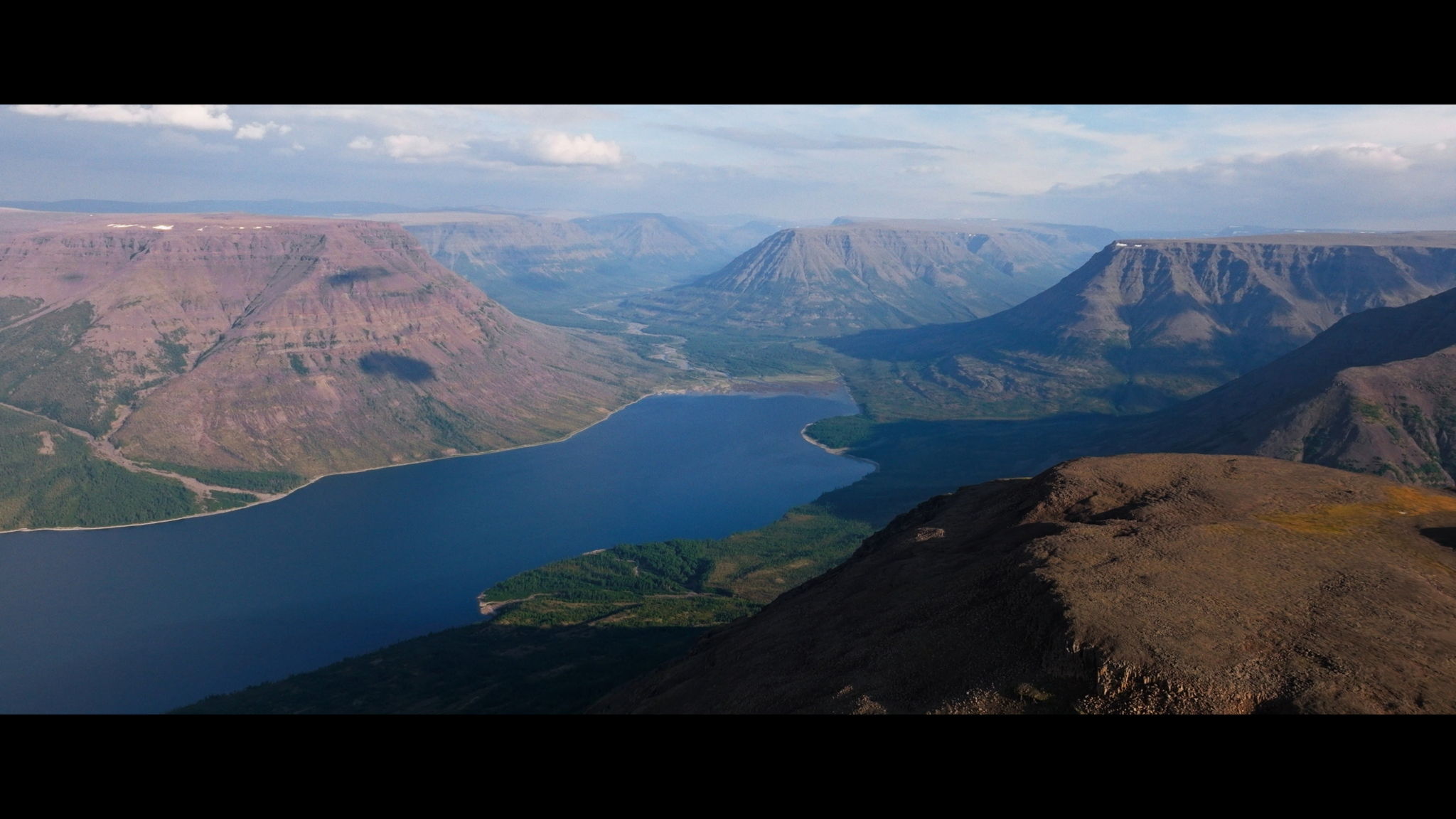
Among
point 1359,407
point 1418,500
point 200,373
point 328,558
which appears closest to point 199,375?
point 200,373

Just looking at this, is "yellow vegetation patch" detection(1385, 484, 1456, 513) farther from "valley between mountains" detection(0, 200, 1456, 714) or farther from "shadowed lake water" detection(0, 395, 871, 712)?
"shadowed lake water" detection(0, 395, 871, 712)

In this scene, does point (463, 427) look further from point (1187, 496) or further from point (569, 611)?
point (1187, 496)

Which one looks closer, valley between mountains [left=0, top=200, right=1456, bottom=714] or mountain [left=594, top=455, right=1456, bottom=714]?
mountain [left=594, top=455, right=1456, bottom=714]

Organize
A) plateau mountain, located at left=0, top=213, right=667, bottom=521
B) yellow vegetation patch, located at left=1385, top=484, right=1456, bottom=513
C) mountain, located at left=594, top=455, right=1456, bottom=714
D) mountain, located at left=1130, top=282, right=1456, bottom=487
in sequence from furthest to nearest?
plateau mountain, located at left=0, top=213, right=667, bottom=521, mountain, located at left=1130, top=282, right=1456, bottom=487, yellow vegetation patch, located at left=1385, top=484, right=1456, bottom=513, mountain, located at left=594, top=455, right=1456, bottom=714

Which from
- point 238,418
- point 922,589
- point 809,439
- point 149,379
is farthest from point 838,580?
point 149,379

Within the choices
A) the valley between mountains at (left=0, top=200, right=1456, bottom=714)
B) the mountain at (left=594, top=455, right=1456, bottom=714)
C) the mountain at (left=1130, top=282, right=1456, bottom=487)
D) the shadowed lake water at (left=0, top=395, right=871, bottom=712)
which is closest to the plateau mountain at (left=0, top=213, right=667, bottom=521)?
the valley between mountains at (left=0, top=200, right=1456, bottom=714)

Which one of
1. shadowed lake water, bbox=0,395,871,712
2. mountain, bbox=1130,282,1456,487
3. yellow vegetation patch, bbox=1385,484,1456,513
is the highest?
yellow vegetation patch, bbox=1385,484,1456,513

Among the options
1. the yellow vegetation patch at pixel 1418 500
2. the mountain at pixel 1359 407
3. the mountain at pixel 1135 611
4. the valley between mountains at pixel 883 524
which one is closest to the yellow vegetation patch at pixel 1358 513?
the yellow vegetation patch at pixel 1418 500

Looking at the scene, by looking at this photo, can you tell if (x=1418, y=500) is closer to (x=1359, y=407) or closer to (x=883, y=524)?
(x=883, y=524)
